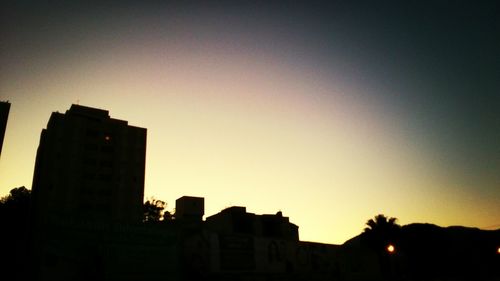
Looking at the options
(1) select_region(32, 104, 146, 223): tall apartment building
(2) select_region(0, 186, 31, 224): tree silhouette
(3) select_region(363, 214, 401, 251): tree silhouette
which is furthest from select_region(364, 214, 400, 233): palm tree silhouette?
(2) select_region(0, 186, 31, 224): tree silhouette

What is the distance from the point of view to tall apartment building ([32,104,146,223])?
61781 millimetres

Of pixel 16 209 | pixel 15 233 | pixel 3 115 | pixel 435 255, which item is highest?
pixel 3 115

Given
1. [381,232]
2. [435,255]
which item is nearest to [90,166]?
[381,232]

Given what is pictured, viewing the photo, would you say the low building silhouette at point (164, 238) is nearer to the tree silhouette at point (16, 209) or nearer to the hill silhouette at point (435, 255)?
the hill silhouette at point (435, 255)

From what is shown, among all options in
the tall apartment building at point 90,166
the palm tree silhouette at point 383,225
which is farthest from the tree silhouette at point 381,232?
the tall apartment building at point 90,166

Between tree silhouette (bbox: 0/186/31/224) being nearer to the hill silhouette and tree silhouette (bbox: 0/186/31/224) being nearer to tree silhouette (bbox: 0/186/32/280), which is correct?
tree silhouette (bbox: 0/186/32/280)

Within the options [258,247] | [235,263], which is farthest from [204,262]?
[258,247]

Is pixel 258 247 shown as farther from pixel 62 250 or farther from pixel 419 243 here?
pixel 419 243

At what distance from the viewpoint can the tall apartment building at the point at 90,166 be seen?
61781 millimetres

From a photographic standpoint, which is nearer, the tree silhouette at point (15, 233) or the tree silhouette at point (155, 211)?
the tree silhouette at point (15, 233)

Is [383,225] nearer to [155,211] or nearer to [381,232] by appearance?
[381,232]

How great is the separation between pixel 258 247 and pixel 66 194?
113ft

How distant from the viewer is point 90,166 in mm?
66312

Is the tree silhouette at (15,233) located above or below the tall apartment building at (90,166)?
below
